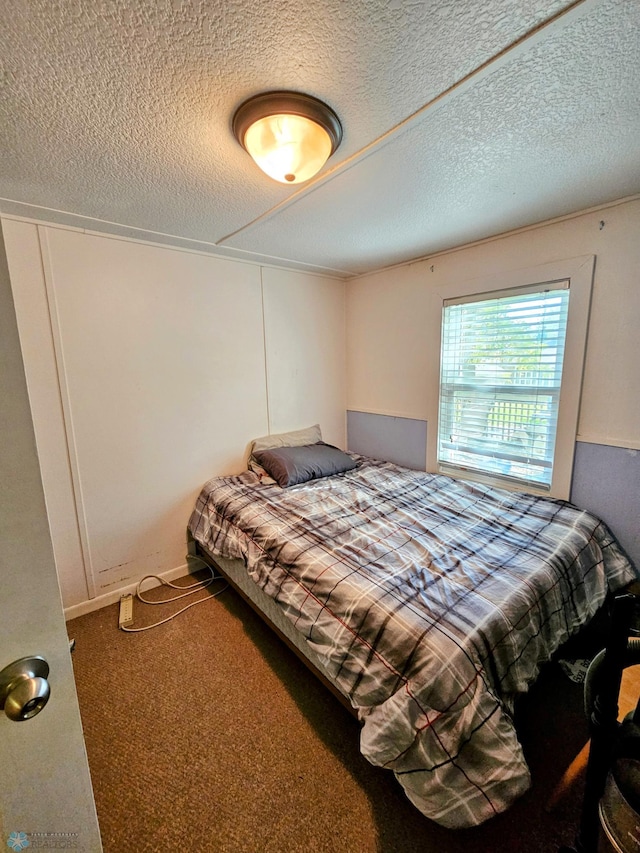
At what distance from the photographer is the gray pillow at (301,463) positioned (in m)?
2.48

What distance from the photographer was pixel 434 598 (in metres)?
1.26

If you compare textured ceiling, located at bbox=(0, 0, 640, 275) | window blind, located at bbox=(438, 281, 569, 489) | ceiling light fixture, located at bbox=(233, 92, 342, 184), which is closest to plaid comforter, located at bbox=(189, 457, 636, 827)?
window blind, located at bbox=(438, 281, 569, 489)

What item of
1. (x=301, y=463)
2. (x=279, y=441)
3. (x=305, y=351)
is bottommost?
(x=301, y=463)

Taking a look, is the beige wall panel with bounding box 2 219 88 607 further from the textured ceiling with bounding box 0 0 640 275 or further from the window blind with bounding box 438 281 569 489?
the window blind with bounding box 438 281 569 489

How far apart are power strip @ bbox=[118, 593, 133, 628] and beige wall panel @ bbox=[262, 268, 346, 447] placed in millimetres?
1572

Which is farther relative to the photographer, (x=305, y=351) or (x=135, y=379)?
(x=305, y=351)

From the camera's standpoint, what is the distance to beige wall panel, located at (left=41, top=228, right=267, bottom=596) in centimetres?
199

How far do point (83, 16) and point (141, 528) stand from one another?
7.74 ft

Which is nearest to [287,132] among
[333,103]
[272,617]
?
[333,103]

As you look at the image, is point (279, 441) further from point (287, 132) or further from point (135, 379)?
point (287, 132)

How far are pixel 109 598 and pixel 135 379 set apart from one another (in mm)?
1453

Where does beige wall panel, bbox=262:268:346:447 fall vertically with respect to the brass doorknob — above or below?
above

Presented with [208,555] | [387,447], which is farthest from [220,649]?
[387,447]

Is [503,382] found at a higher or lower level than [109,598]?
higher
